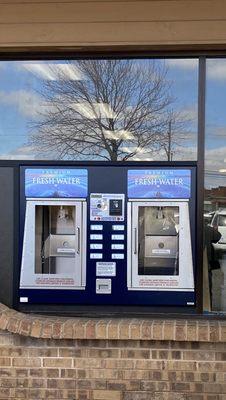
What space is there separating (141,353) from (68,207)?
1.46 m

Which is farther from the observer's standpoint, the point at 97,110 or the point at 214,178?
the point at 97,110

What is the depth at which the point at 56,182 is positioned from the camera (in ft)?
16.6

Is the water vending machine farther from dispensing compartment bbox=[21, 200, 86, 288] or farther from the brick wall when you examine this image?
the brick wall

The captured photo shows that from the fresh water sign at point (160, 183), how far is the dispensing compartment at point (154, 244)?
2.9 inches

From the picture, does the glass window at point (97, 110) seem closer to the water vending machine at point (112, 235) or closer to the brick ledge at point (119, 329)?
the water vending machine at point (112, 235)

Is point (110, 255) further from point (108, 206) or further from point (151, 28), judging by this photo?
point (151, 28)

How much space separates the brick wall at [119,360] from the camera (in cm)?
465

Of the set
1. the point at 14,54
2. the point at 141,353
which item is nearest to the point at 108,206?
the point at 141,353

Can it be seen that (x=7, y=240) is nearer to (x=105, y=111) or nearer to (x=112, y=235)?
(x=112, y=235)

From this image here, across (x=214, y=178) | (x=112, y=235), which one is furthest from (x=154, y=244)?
(x=214, y=178)

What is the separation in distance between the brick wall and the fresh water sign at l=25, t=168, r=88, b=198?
114cm

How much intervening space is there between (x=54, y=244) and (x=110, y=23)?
6.76 feet

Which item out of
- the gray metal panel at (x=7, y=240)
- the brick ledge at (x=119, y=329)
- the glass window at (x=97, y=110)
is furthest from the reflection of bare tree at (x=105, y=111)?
the brick ledge at (x=119, y=329)

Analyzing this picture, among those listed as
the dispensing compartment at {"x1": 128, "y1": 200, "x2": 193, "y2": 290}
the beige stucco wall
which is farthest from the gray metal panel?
the beige stucco wall
